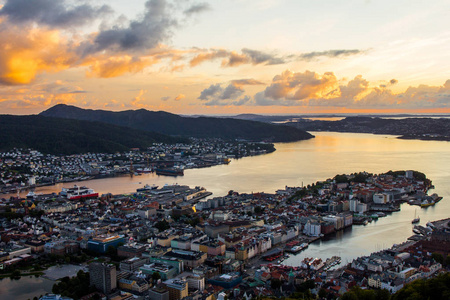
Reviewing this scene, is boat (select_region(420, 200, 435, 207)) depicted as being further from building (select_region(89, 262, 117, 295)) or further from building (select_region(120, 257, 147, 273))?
building (select_region(89, 262, 117, 295))

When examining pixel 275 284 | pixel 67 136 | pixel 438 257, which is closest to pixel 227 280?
pixel 275 284

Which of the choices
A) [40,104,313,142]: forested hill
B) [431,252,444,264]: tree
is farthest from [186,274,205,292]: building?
[40,104,313,142]: forested hill

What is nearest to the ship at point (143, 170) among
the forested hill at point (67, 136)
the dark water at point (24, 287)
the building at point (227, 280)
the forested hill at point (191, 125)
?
the forested hill at point (67, 136)

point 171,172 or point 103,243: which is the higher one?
point 103,243

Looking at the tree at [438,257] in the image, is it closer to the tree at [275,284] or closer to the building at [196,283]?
the tree at [275,284]

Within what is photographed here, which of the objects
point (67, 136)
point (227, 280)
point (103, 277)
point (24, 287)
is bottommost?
point (24, 287)

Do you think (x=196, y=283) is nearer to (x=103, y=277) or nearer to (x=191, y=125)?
(x=103, y=277)
